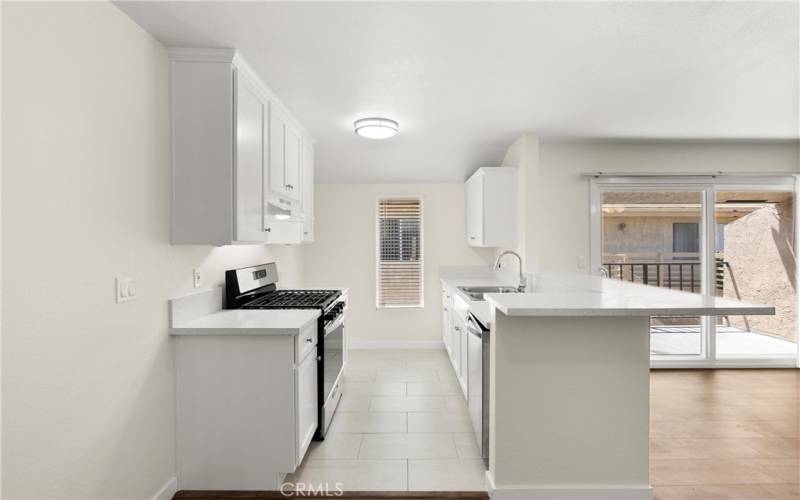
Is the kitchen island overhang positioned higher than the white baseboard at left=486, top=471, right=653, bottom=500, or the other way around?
the kitchen island overhang

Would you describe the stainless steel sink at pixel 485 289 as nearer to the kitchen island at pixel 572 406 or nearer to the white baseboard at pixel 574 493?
the kitchen island at pixel 572 406

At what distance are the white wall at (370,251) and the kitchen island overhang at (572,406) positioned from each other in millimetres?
3082

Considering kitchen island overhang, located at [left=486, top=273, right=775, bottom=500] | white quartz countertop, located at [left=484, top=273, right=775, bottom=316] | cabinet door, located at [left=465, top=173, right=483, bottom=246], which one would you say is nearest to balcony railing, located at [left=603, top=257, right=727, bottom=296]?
cabinet door, located at [left=465, top=173, right=483, bottom=246]

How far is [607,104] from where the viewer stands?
2.94m

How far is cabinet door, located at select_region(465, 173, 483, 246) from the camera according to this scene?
13.4ft

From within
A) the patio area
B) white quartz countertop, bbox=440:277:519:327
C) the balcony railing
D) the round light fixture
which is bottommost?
the patio area

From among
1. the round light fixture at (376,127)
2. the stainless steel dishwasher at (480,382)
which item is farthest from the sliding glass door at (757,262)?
the round light fixture at (376,127)

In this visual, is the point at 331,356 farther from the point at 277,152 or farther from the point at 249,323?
the point at 277,152

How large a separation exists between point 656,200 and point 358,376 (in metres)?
3.53

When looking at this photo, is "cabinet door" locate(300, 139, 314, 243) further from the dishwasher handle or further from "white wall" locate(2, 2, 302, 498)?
the dishwasher handle

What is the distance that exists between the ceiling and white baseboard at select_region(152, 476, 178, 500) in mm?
2225

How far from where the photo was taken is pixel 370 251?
521 cm

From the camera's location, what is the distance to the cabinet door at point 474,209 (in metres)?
4.07

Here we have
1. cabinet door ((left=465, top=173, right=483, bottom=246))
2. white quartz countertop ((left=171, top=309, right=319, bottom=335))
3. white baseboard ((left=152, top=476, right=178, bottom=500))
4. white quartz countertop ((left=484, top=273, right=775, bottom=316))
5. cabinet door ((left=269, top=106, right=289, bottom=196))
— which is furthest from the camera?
cabinet door ((left=465, top=173, right=483, bottom=246))
